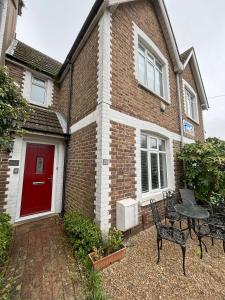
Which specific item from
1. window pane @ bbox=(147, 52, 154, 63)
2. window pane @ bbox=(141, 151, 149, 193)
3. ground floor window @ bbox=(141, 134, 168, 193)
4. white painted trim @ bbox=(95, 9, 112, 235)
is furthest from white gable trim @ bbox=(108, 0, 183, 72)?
window pane @ bbox=(141, 151, 149, 193)

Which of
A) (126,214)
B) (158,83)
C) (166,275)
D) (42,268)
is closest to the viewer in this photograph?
(166,275)

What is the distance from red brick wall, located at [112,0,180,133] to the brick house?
33 millimetres

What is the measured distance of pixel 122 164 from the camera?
13.0ft

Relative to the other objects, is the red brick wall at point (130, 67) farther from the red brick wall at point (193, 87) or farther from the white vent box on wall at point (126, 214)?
the red brick wall at point (193, 87)

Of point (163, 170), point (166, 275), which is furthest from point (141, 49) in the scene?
point (166, 275)

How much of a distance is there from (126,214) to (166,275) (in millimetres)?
1287

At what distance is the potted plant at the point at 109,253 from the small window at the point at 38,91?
6107mm

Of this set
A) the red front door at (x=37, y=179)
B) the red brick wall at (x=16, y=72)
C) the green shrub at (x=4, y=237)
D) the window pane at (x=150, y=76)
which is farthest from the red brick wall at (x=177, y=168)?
the red brick wall at (x=16, y=72)

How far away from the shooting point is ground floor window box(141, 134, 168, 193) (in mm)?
4945

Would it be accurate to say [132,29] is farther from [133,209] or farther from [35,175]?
[35,175]

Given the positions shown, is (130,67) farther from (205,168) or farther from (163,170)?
(205,168)

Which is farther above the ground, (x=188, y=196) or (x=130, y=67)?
(x=130, y=67)

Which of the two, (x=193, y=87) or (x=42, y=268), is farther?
(x=193, y=87)

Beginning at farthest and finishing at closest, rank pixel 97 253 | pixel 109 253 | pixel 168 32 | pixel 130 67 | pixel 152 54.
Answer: pixel 168 32, pixel 152 54, pixel 130 67, pixel 109 253, pixel 97 253
